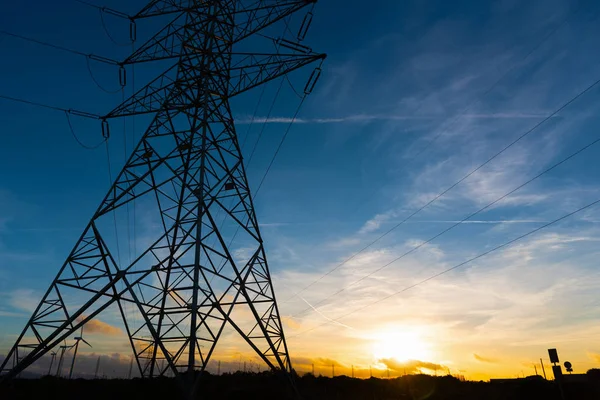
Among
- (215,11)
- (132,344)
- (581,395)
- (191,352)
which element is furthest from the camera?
(581,395)

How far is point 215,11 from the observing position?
21.8 metres

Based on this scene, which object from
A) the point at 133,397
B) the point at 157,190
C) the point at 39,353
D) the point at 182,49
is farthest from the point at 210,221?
the point at 133,397

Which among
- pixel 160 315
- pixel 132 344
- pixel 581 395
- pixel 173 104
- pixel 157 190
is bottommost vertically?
pixel 581 395

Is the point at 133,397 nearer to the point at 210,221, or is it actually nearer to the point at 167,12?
the point at 210,221

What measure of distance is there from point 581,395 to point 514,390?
250 inches

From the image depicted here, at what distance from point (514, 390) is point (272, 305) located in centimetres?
3952

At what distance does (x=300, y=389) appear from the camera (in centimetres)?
3622

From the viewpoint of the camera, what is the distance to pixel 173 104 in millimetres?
20016

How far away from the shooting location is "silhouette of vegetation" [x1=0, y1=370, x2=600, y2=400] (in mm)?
24703

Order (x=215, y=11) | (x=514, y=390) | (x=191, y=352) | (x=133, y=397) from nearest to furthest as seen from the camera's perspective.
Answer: (x=191, y=352), (x=215, y=11), (x=133, y=397), (x=514, y=390)

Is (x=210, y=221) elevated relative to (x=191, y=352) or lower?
elevated

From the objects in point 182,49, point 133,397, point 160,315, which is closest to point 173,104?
point 182,49

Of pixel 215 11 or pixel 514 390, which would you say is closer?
pixel 215 11

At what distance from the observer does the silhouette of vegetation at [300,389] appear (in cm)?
2470
